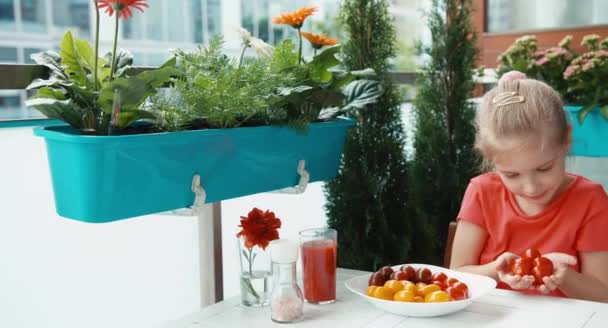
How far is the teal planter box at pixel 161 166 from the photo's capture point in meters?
1.13

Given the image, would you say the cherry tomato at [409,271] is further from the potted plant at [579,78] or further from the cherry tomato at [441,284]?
the potted plant at [579,78]

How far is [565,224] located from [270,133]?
760mm

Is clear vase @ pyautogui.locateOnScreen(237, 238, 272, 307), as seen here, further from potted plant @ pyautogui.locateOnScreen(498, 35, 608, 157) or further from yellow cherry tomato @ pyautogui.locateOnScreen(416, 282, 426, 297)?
potted plant @ pyautogui.locateOnScreen(498, 35, 608, 157)

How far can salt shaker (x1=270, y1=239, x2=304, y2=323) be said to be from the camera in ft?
4.06

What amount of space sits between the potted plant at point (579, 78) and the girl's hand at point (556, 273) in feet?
2.29

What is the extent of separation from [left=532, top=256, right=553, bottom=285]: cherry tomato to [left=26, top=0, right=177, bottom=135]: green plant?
2.69 ft

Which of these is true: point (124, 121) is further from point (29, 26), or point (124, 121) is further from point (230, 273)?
point (230, 273)

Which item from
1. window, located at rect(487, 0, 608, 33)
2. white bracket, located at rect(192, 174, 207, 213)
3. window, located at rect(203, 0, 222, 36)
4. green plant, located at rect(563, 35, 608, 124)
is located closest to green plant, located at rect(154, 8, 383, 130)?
white bracket, located at rect(192, 174, 207, 213)

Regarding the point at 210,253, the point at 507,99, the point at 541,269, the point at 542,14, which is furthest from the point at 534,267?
the point at 542,14

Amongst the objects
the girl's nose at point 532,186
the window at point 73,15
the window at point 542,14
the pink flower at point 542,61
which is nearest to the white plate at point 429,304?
the girl's nose at point 532,186

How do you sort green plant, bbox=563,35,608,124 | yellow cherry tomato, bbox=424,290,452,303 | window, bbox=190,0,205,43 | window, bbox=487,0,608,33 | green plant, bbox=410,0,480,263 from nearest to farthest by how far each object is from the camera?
1. yellow cherry tomato, bbox=424,290,452,303
2. window, bbox=190,0,205,43
3. green plant, bbox=563,35,608,124
4. green plant, bbox=410,0,480,263
5. window, bbox=487,0,608,33

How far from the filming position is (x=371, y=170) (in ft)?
6.41

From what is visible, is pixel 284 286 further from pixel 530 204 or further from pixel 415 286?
pixel 530 204

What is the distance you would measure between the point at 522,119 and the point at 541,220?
285 mm
